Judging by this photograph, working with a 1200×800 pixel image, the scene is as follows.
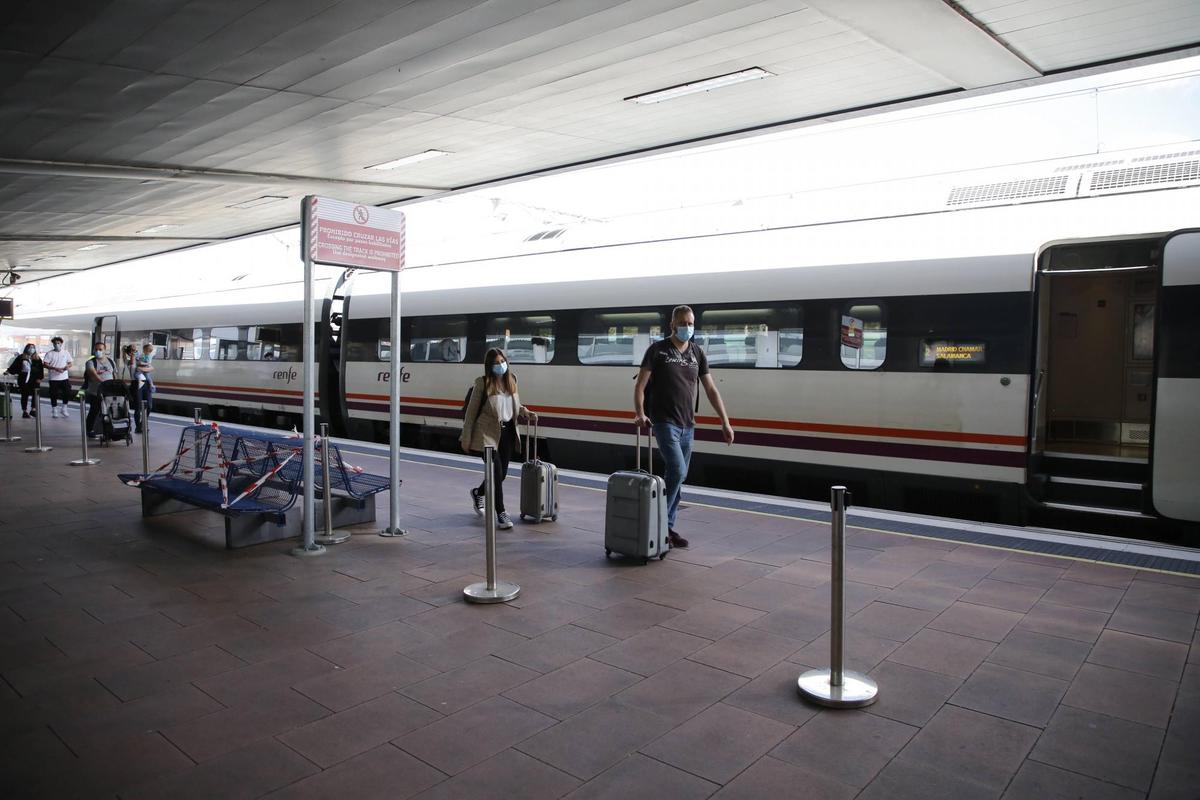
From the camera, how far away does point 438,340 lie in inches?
503

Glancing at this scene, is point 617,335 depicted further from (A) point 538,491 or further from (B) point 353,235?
(B) point 353,235

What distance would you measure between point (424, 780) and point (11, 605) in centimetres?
346

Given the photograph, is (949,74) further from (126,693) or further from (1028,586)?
(126,693)

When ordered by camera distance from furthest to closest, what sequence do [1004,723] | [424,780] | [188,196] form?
1. [188,196]
2. [1004,723]
3. [424,780]

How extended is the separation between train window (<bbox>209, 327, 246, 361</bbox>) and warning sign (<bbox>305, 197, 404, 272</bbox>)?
12022 millimetres

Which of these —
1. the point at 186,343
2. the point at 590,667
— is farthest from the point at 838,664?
the point at 186,343

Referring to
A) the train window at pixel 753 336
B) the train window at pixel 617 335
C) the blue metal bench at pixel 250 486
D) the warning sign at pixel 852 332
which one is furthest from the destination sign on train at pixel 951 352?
the blue metal bench at pixel 250 486

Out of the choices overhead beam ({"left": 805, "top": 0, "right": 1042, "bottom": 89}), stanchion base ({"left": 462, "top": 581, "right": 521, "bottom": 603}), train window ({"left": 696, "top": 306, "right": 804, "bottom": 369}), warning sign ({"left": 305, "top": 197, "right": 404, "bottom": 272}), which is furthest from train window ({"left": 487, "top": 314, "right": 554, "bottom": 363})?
stanchion base ({"left": 462, "top": 581, "right": 521, "bottom": 603})

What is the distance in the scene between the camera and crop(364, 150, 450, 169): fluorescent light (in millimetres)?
10266

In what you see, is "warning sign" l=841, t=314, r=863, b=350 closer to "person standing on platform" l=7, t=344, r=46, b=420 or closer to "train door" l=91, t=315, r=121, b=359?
"person standing on platform" l=7, t=344, r=46, b=420

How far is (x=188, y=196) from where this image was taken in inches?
501

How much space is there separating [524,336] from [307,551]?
5824 millimetres

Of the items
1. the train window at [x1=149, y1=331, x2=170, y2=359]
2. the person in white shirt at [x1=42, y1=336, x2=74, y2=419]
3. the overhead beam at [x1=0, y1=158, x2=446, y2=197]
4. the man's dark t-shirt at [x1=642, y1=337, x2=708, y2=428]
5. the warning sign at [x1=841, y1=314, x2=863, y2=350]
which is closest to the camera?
the man's dark t-shirt at [x1=642, y1=337, x2=708, y2=428]

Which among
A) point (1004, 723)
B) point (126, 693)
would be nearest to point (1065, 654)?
point (1004, 723)
